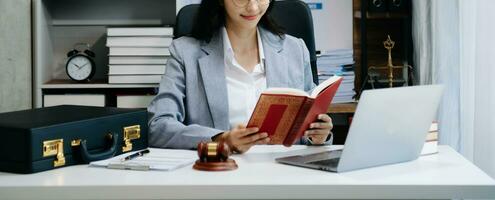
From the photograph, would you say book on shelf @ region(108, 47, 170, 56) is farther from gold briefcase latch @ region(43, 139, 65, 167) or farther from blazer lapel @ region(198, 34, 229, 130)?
gold briefcase latch @ region(43, 139, 65, 167)

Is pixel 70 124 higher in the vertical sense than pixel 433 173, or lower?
higher

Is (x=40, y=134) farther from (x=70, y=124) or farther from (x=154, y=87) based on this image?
(x=154, y=87)

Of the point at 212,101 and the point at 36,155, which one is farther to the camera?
the point at 212,101

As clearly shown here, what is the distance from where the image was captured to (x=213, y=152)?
1373 millimetres

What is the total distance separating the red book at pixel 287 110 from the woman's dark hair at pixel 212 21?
25.3 inches

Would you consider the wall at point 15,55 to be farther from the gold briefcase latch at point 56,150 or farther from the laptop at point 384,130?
the laptop at point 384,130

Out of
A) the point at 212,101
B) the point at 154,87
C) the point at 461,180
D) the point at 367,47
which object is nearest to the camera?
the point at 461,180

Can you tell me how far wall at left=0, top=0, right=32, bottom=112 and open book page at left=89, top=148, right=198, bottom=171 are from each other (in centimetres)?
104

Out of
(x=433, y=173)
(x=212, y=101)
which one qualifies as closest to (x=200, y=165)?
(x=433, y=173)

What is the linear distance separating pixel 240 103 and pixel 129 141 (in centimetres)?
53

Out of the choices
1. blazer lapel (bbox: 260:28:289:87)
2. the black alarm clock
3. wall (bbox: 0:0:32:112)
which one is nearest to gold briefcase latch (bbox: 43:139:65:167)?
blazer lapel (bbox: 260:28:289:87)

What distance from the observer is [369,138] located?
135 cm

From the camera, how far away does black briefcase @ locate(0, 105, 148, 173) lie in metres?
1.36

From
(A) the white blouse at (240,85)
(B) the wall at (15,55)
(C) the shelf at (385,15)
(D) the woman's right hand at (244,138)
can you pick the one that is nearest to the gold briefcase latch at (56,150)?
(D) the woman's right hand at (244,138)
